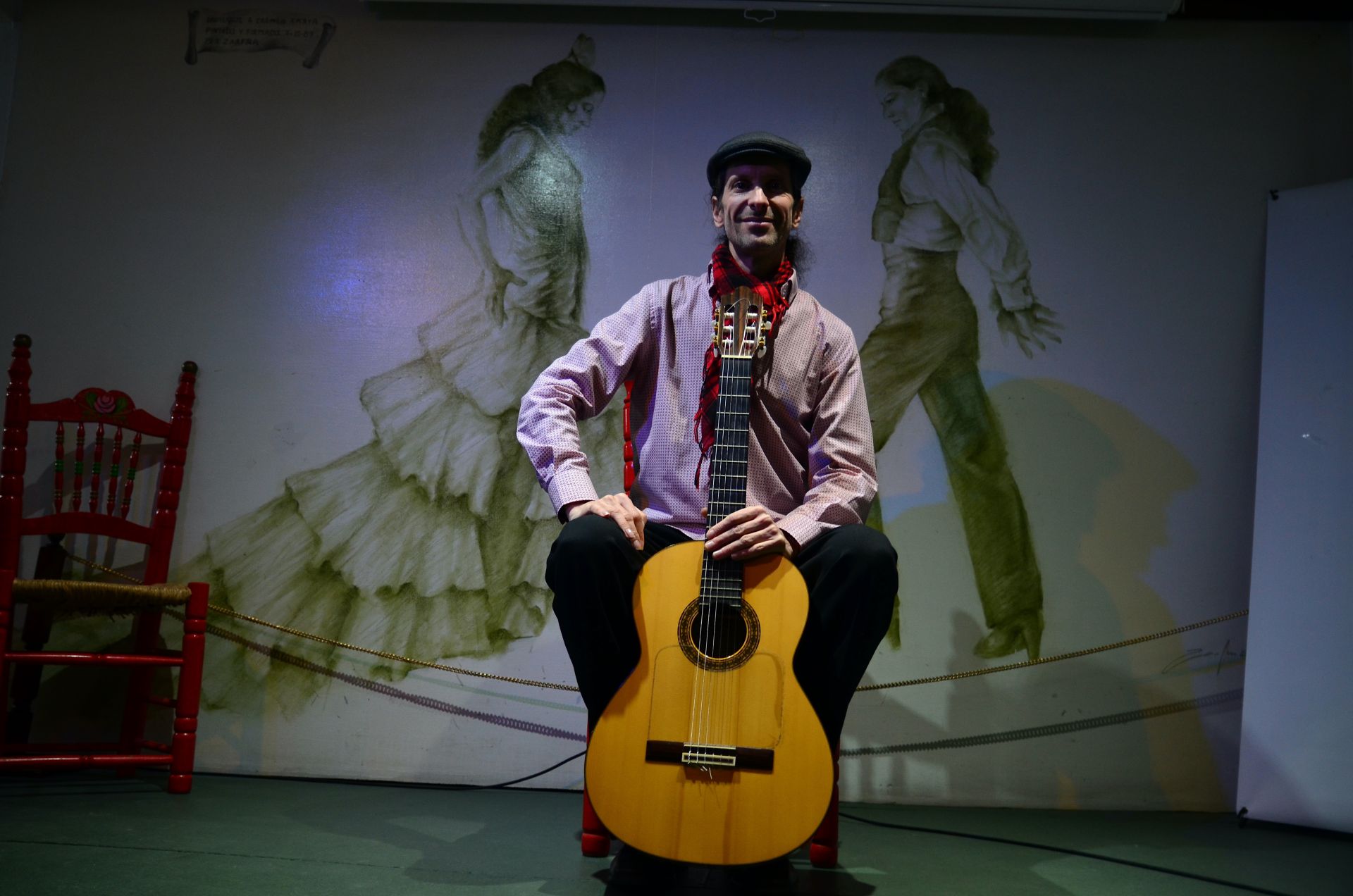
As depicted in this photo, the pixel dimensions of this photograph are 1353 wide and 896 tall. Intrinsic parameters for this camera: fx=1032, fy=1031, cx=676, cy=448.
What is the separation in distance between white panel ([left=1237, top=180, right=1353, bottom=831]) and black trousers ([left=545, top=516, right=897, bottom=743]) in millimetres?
1633

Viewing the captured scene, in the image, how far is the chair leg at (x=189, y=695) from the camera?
2.64 metres

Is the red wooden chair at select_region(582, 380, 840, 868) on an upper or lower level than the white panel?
lower

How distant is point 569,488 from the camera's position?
1.98 m

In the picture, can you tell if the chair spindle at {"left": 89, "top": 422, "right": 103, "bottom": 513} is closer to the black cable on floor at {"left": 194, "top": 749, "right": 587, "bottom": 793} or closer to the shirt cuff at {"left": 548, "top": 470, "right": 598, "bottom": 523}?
the black cable on floor at {"left": 194, "top": 749, "right": 587, "bottom": 793}

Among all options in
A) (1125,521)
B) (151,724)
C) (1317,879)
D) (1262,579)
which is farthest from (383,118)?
(1317,879)

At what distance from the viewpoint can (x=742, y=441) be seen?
1986mm

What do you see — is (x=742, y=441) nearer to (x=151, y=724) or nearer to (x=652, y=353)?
(x=652, y=353)

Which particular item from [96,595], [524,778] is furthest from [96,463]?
[524,778]

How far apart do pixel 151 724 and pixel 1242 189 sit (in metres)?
3.77

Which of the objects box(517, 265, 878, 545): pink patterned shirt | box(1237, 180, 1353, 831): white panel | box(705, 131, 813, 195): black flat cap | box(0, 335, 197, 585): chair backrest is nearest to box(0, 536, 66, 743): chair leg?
box(0, 335, 197, 585): chair backrest

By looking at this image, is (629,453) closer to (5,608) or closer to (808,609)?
(808,609)

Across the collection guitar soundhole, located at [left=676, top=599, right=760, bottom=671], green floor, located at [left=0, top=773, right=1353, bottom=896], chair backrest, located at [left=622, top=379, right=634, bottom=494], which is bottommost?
green floor, located at [left=0, top=773, right=1353, bottom=896]

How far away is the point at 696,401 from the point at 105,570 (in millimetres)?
2080
